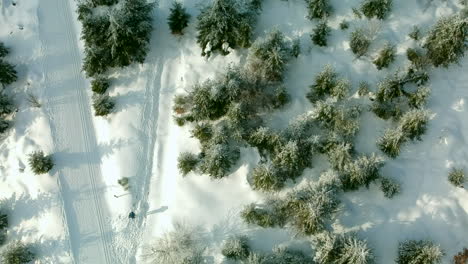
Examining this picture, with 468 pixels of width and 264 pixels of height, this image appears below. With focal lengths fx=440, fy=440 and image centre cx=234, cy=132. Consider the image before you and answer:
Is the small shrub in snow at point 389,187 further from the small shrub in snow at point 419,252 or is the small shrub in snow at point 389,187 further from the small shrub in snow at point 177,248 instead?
the small shrub in snow at point 177,248

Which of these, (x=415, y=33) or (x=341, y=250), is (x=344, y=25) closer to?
(x=415, y=33)

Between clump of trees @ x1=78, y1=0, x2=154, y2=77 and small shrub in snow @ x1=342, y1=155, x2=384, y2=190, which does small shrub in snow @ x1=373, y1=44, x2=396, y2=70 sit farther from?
clump of trees @ x1=78, y1=0, x2=154, y2=77

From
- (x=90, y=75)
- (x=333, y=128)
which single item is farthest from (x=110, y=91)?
(x=333, y=128)

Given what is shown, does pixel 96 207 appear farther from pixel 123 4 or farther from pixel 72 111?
pixel 123 4

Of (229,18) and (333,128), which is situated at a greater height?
(229,18)

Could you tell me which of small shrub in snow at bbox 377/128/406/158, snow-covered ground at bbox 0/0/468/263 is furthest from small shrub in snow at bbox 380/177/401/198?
small shrub in snow at bbox 377/128/406/158

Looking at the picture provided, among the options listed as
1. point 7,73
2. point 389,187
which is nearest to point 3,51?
point 7,73
